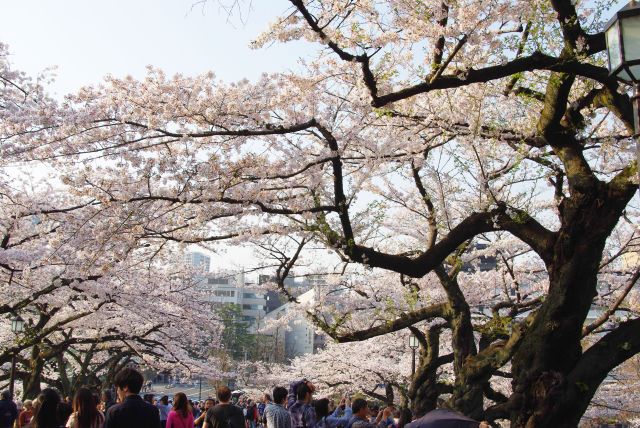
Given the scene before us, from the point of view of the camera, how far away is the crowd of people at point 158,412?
13.0 ft

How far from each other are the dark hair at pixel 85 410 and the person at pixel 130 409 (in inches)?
5.6

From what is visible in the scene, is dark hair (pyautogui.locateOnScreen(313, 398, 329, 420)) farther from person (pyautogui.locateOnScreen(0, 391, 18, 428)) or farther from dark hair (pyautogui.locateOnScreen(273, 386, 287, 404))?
person (pyautogui.locateOnScreen(0, 391, 18, 428))

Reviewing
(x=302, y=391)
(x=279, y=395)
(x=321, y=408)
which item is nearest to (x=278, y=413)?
(x=279, y=395)

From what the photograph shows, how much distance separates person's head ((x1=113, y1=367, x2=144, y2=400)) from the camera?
410 centimetres

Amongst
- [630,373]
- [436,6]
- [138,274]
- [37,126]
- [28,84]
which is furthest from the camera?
[630,373]

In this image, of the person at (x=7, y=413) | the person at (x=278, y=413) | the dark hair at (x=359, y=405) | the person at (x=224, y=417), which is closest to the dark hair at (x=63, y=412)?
the person at (x=224, y=417)

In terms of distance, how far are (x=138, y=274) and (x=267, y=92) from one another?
30.2ft

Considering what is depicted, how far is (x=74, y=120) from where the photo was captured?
6.62m

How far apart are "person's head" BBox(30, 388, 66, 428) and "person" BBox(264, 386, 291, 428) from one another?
2166 millimetres

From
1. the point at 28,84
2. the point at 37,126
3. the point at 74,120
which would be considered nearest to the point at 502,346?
the point at 74,120

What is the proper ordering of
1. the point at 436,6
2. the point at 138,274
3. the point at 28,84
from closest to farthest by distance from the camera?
the point at 436,6 < the point at 28,84 < the point at 138,274

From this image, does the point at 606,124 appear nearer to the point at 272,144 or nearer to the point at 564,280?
the point at 564,280

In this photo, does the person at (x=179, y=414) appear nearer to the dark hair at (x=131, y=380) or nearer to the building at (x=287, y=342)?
the dark hair at (x=131, y=380)

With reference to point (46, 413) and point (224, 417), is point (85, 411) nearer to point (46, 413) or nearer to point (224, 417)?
point (46, 413)
